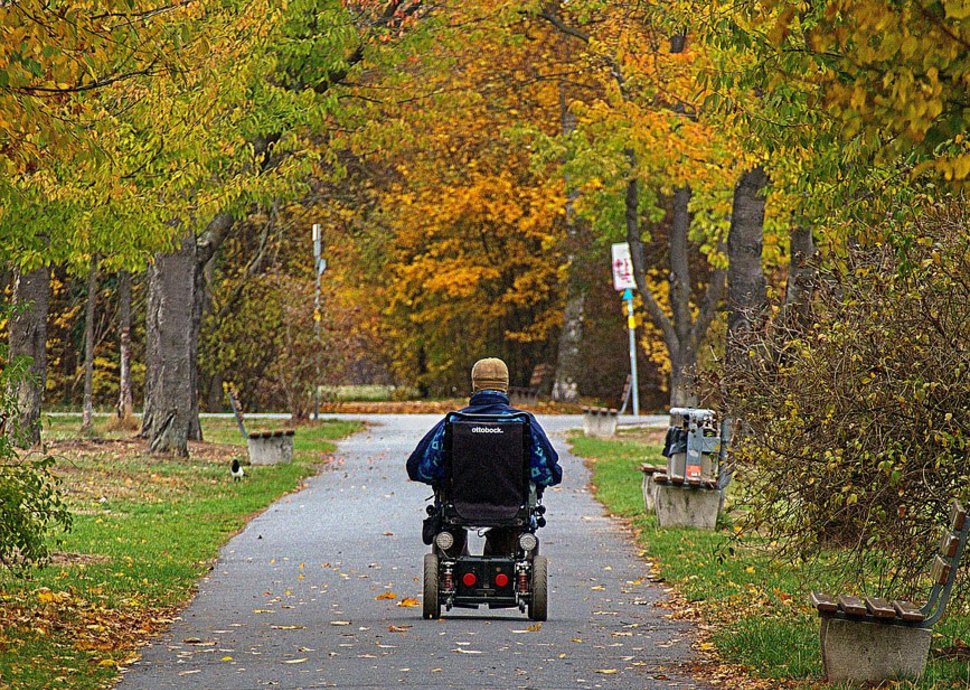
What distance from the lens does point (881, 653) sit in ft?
27.0

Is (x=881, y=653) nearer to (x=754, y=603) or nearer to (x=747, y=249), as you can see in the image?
Result: (x=754, y=603)

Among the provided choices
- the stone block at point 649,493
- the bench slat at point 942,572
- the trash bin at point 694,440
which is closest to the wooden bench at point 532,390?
the stone block at point 649,493

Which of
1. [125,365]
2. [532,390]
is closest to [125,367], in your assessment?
[125,365]

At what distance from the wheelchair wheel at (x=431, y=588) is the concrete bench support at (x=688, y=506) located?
5.89 m

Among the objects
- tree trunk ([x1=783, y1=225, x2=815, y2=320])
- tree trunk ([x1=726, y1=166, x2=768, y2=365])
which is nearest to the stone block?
tree trunk ([x1=783, y1=225, x2=815, y2=320])

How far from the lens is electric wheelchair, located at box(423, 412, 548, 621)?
33.8 ft

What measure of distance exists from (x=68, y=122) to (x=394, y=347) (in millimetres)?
44155

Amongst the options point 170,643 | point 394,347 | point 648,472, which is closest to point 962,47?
point 170,643

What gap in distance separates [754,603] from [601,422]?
22.5 meters

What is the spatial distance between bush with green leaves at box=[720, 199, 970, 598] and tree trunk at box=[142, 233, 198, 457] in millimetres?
16221

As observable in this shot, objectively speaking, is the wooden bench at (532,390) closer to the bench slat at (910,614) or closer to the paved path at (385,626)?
the paved path at (385,626)

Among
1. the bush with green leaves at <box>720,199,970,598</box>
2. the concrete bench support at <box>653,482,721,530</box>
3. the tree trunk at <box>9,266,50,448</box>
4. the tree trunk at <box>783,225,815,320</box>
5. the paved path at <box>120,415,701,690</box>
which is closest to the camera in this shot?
the paved path at <box>120,415,701,690</box>

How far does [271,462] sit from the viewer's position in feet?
82.8

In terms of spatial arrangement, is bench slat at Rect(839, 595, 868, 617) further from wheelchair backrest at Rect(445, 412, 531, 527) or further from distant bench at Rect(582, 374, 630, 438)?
distant bench at Rect(582, 374, 630, 438)
